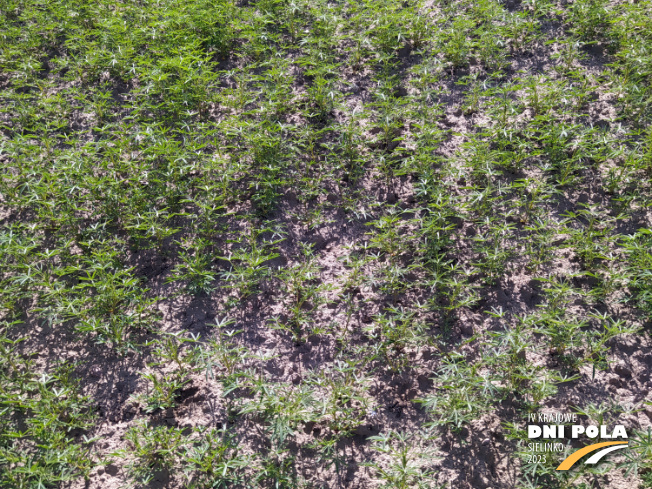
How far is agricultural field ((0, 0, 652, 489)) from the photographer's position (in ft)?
9.61

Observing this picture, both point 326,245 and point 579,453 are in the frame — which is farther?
point 326,245

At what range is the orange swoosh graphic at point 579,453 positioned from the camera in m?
2.70

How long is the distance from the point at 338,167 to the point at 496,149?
1.42 m

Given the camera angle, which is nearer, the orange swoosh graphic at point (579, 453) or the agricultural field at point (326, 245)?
the orange swoosh graphic at point (579, 453)

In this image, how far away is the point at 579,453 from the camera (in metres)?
2.75

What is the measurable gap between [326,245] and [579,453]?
86.9 inches

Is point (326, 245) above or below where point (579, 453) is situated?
above

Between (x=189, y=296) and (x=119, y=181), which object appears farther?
(x=119, y=181)

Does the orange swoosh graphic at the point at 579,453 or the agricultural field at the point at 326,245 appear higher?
the agricultural field at the point at 326,245

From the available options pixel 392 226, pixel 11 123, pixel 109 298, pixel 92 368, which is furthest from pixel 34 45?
pixel 392 226

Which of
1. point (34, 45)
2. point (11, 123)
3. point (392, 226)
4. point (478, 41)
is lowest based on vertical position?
point (392, 226)

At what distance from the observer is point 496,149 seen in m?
4.24

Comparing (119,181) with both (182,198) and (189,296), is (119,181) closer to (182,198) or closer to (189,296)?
(182,198)

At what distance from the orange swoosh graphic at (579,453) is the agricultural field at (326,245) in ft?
0.15
